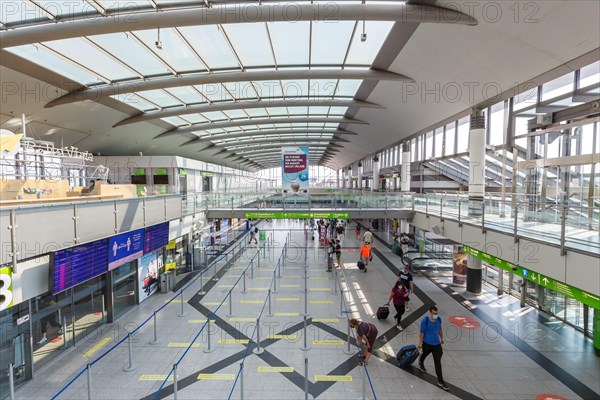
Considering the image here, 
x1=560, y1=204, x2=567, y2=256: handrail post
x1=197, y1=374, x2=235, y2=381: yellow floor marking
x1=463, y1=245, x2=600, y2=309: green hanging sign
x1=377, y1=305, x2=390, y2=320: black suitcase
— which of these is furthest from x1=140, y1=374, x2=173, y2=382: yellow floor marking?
x1=560, y1=204, x2=567, y2=256: handrail post

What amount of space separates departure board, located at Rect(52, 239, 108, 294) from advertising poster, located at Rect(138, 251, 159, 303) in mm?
3196

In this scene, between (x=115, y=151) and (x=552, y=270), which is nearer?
(x=552, y=270)

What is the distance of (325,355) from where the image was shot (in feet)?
22.9

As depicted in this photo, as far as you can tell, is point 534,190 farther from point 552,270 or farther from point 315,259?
point 315,259

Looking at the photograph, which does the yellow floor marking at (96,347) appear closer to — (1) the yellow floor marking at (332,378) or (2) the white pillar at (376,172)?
(1) the yellow floor marking at (332,378)

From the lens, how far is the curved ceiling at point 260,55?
838 centimetres

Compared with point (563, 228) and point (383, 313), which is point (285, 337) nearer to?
point (383, 313)

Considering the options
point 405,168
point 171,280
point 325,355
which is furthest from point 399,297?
point 405,168

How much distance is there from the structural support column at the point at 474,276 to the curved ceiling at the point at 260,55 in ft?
21.1

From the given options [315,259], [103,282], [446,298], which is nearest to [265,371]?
[103,282]

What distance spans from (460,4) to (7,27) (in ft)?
43.3

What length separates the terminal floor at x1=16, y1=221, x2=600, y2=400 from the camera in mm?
5789

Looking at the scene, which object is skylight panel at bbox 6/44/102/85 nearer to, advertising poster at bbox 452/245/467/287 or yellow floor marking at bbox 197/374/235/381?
yellow floor marking at bbox 197/374/235/381

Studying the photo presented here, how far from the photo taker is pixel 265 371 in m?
6.38
